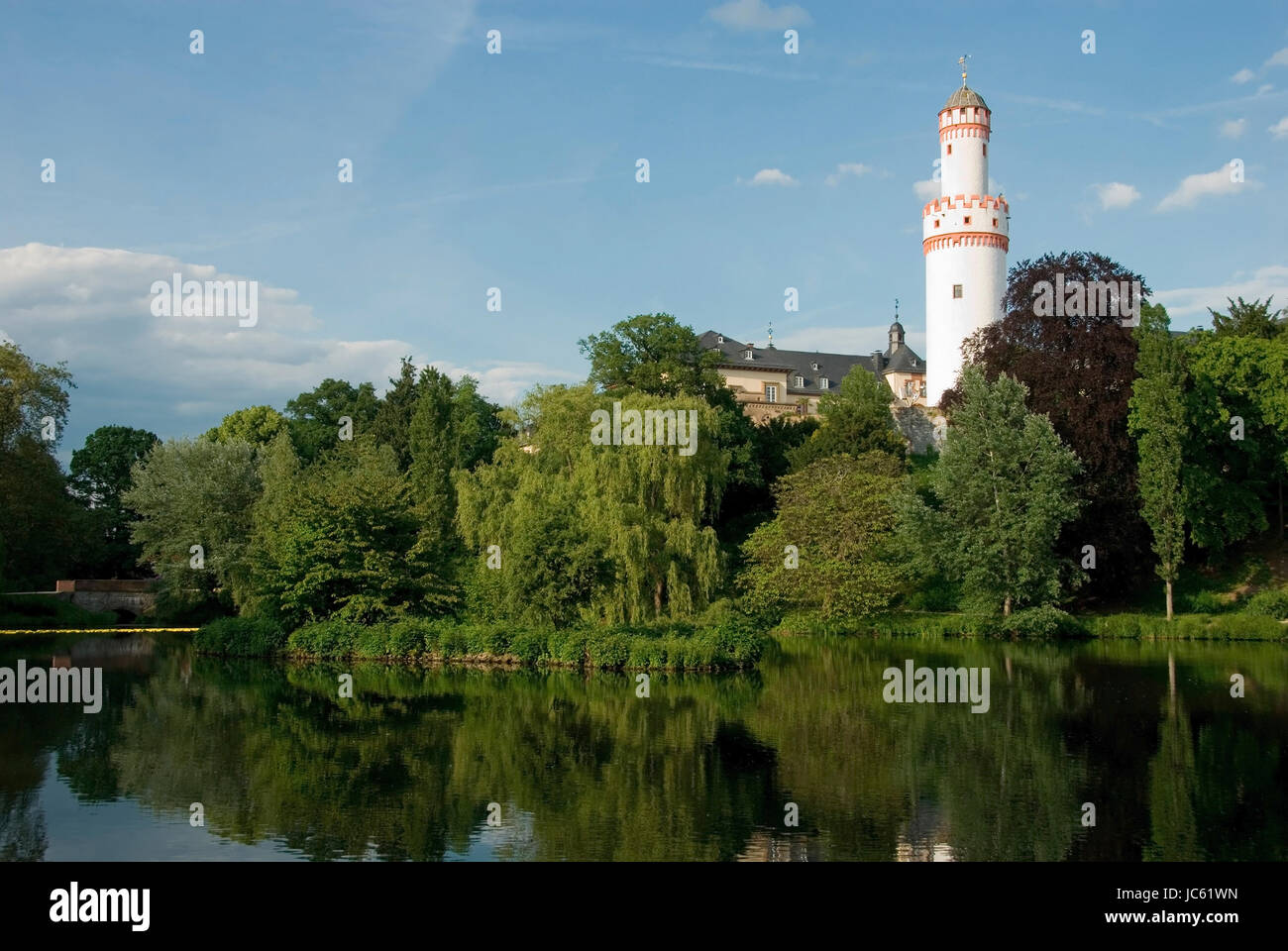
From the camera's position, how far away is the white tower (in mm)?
59312

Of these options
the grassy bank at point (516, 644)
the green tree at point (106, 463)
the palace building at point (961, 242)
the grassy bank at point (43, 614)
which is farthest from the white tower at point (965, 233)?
the green tree at point (106, 463)

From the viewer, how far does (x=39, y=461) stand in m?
42.7

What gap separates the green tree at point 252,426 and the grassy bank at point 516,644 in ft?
105

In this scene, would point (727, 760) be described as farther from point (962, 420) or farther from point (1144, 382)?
point (1144, 382)

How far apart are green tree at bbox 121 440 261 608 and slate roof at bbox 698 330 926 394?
35.6m

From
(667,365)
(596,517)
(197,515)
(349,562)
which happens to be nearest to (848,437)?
(667,365)

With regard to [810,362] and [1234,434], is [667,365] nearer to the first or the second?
[1234,434]

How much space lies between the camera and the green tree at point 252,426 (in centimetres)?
6625

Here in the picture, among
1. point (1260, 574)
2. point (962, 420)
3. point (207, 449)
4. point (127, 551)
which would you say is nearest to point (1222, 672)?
point (962, 420)

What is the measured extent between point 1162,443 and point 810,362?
4579 cm

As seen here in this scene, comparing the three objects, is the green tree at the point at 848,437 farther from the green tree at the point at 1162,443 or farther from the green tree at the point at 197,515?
the green tree at the point at 197,515

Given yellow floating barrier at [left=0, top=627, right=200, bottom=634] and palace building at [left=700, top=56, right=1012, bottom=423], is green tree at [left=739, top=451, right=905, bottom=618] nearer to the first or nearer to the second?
palace building at [left=700, top=56, right=1012, bottom=423]
